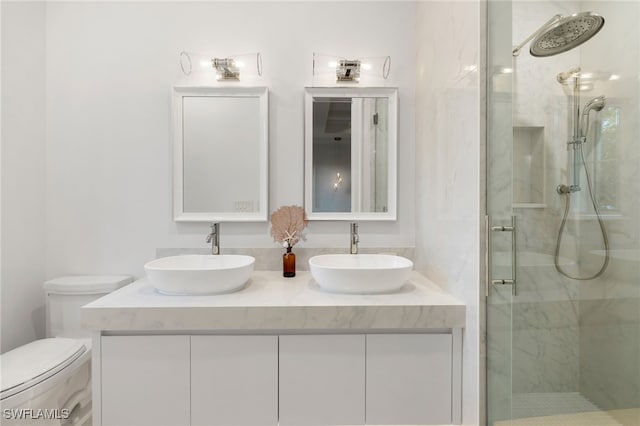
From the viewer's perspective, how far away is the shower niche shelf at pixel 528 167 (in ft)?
3.50

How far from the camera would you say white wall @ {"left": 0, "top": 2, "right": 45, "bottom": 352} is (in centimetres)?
177

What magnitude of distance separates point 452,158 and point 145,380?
160 cm

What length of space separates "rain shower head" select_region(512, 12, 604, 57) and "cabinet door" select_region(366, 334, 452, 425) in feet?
3.61

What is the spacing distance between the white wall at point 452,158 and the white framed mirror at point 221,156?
2.99 ft

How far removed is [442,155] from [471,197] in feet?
1.16

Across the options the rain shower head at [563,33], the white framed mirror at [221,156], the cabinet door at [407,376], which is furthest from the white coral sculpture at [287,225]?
the rain shower head at [563,33]

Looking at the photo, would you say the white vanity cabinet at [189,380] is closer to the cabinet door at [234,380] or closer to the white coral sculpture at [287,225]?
the cabinet door at [234,380]

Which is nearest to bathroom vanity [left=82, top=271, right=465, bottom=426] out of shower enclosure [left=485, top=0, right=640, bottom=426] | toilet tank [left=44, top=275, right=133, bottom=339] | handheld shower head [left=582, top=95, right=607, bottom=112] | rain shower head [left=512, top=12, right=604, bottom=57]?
shower enclosure [left=485, top=0, right=640, bottom=426]

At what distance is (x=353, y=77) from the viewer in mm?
1964

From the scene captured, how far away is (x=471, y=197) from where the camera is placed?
1.31 metres

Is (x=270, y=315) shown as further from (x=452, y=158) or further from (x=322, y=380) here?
(x=452, y=158)

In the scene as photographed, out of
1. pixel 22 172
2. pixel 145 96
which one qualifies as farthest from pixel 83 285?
pixel 145 96

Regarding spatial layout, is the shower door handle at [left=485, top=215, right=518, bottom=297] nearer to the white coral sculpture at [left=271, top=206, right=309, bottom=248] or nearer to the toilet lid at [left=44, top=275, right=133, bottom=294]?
the white coral sculpture at [left=271, top=206, right=309, bottom=248]

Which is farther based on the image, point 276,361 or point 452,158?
point 452,158
